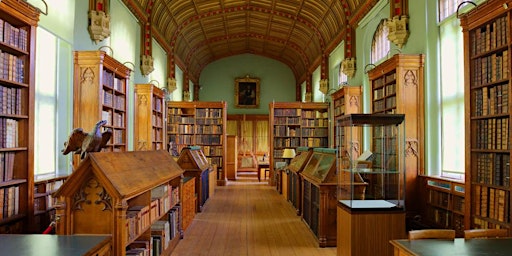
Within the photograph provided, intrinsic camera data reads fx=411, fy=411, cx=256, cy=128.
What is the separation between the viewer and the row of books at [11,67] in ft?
13.1

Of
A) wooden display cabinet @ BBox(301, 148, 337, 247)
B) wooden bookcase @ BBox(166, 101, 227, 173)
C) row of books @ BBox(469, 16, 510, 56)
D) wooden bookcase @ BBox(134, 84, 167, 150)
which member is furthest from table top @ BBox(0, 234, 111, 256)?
wooden bookcase @ BBox(166, 101, 227, 173)

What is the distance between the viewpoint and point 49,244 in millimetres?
2592

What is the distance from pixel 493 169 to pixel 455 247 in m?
2.04

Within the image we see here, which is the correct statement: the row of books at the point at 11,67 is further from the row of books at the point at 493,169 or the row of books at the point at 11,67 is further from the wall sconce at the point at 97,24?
the row of books at the point at 493,169

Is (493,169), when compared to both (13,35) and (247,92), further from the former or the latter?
(247,92)

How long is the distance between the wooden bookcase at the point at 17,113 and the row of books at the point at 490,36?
4735mm

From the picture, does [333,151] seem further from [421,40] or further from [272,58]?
[272,58]

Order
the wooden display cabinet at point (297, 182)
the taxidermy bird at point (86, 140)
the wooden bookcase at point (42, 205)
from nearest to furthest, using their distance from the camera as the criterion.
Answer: the taxidermy bird at point (86, 140), the wooden bookcase at point (42, 205), the wooden display cabinet at point (297, 182)

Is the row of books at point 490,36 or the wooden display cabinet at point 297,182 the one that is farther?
the wooden display cabinet at point 297,182

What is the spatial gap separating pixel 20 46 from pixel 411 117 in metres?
5.98

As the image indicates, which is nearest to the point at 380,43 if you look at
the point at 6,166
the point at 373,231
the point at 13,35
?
the point at 373,231

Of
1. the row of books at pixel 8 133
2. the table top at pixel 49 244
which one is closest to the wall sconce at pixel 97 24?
the row of books at pixel 8 133

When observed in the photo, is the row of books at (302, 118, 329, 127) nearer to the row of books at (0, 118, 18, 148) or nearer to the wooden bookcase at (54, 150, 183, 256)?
the wooden bookcase at (54, 150, 183, 256)

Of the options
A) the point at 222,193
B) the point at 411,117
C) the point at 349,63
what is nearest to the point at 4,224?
the point at 411,117
